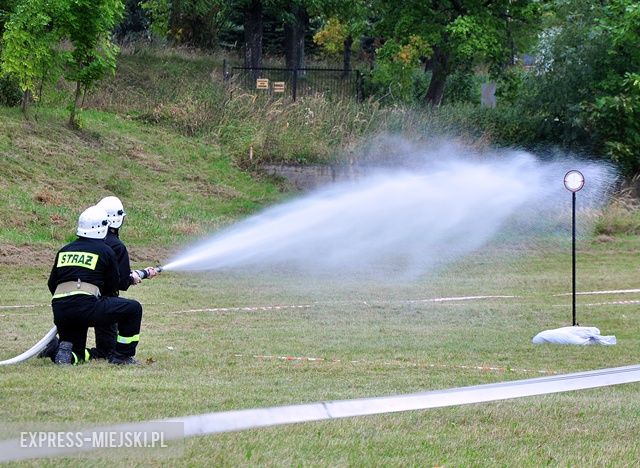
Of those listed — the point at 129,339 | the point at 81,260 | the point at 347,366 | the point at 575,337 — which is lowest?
the point at 575,337

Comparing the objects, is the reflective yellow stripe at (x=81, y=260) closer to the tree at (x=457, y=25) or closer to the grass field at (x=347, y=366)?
the grass field at (x=347, y=366)

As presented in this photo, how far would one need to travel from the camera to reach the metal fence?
3728cm

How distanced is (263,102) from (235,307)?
19.5 m

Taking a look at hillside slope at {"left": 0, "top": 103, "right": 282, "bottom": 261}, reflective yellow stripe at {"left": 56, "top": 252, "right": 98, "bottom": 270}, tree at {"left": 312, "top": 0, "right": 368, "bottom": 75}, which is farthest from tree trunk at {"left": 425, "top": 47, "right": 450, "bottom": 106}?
reflective yellow stripe at {"left": 56, "top": 252, "right": 98, "bottom": 270}

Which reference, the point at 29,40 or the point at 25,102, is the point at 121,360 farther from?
the point at 25,102

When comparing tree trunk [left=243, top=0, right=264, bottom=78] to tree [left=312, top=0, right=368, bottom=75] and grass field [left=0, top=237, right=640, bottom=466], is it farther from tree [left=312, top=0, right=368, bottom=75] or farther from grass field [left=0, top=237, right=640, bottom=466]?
grass field [left=0, top=237, right=640, bottom=466]

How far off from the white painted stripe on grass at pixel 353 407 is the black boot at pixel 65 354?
3172 millimetres

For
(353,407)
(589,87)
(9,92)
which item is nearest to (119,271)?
(353,407)

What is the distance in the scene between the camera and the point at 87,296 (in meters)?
10.9

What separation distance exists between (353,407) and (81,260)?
3661 mm

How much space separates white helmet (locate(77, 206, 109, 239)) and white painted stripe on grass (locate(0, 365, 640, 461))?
3354 millimetres

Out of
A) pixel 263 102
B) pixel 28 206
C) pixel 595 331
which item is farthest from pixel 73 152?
pixel 595 331

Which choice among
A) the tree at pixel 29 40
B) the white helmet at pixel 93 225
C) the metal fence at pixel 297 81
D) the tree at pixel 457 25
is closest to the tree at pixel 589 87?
the tree at pixel 457 25

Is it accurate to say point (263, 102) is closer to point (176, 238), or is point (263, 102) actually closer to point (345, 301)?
point (176, 238)
